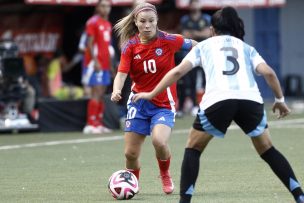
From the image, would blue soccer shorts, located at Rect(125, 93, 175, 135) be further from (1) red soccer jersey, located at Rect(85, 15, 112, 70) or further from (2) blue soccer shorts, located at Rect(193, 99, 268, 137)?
(1) red soccer jersey, located at Rect(85, 15, 112, 70)

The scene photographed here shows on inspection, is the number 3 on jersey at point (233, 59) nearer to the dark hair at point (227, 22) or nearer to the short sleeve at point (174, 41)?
the dark hair at point (227, 22)

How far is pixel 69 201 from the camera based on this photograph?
34.5 ft

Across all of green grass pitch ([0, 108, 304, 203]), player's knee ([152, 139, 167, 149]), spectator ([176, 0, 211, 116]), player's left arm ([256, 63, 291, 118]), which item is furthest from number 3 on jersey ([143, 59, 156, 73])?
spectator ([176, 0, 211, 116])

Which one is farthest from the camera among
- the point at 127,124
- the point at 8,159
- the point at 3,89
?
the point at 3,89

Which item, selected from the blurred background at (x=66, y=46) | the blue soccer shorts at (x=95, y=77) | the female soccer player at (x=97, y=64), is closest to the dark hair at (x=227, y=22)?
the female soccer player at (x=97, y=64)

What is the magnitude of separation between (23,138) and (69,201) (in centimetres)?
846

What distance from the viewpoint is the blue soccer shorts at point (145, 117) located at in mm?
11242

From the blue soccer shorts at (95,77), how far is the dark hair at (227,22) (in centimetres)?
989

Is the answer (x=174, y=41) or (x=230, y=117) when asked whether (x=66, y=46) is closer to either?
(x=174, y=41)

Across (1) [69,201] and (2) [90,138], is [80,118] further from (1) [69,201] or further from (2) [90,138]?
(1) [69,201]

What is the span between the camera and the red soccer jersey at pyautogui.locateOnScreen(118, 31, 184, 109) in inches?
445

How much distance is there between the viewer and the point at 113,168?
13750mm

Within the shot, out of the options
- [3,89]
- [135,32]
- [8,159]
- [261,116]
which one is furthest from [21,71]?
[261,116]

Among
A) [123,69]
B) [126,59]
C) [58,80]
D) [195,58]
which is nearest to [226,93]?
[195,58]
